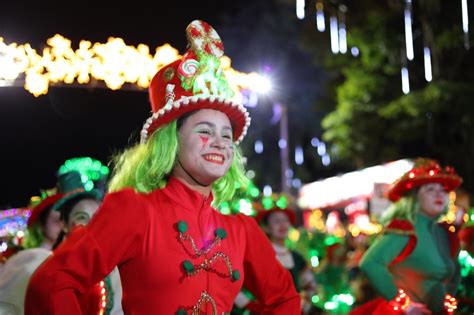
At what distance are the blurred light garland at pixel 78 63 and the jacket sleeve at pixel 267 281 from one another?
8359 mm

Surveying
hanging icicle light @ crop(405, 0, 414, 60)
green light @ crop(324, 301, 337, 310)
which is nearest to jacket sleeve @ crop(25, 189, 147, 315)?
green light @ crop(324, 301, 337, 310)

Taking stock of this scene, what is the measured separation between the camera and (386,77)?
24719 millimetres

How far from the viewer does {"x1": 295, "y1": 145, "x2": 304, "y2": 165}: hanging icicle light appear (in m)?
42.4

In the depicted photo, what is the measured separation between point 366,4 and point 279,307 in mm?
21058

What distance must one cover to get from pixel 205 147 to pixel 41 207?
3.62 metres

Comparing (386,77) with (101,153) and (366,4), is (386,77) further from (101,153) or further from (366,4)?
(101,153)

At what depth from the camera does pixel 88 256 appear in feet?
11.1

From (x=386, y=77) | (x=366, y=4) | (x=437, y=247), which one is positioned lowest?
(x=437, y=247)

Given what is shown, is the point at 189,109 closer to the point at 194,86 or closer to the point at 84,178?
the point at 194,86

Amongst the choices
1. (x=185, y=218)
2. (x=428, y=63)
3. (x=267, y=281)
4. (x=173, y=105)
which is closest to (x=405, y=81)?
(x=428, y=63)

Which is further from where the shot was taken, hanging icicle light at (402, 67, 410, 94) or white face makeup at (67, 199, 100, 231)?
hanging icicle light at (402, 67, 410, 94)

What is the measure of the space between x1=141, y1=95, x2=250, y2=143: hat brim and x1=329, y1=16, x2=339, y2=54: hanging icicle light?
69.9 feet

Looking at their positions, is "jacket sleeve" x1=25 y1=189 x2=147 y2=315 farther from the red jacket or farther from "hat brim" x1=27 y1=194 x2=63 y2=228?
"hat brim" x1=27 y1=194 x2=63 y2=228

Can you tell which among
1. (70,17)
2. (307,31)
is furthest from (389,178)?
(70,17)
